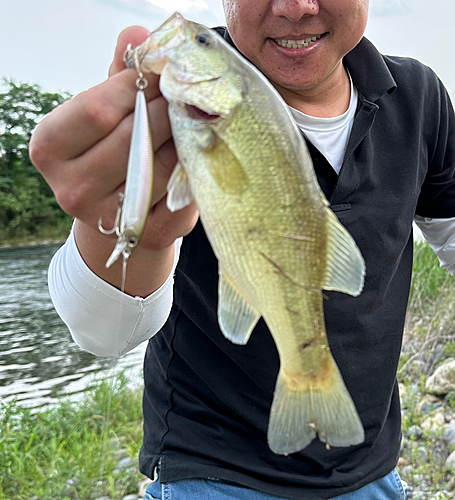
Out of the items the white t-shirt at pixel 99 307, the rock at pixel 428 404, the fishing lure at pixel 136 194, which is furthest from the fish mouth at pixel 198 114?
the rock at pixel 428 404

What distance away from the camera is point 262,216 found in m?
1.16

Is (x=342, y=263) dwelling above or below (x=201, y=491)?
above

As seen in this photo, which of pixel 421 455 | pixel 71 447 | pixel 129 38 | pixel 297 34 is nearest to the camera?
pixel 129 38

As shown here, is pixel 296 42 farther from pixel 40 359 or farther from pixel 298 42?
pixel 40 359

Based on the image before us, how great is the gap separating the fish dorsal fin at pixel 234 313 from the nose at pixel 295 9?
134cm

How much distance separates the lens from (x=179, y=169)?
1195 mm

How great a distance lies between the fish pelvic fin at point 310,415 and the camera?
118cm

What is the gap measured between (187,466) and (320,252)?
1251 millimetres

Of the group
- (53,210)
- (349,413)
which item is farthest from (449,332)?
(53,210)

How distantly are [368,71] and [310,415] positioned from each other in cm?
188

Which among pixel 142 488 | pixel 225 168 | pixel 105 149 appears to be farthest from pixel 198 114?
pixel 142 488

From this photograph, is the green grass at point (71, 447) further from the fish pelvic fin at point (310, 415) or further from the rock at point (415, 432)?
the fish pelvic fin at point (310, 415)

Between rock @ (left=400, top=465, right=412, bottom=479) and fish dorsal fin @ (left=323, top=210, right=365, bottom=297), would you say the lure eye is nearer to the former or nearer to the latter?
fish dorsal fin @ (left=323, top=210, right=365, bottom=297)

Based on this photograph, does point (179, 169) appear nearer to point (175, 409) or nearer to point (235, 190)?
point (235, 190)
